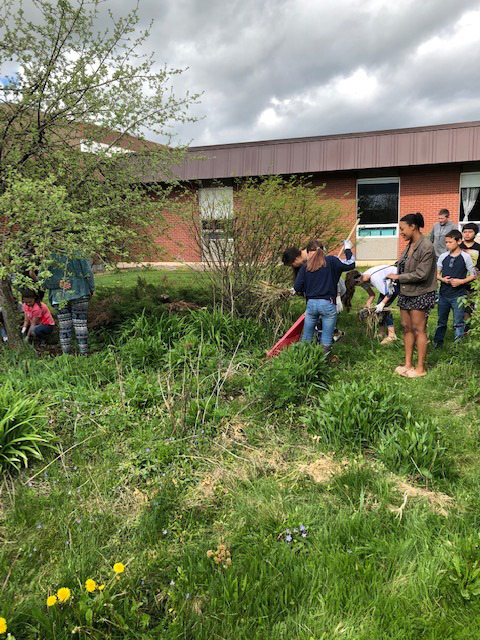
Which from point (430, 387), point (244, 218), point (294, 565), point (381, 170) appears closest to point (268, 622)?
point (294, 565)

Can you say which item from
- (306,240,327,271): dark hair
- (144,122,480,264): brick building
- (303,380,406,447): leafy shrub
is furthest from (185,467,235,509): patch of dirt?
(144,122,480,264): brick building

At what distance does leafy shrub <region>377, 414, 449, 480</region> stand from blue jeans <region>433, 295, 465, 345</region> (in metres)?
2.72

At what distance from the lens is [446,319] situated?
553 centimetres

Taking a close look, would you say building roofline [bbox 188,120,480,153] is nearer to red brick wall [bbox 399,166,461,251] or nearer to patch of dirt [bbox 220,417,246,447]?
red brick wall [bbox 399,166,461,251]

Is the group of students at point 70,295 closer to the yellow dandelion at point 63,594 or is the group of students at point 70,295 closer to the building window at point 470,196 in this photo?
the yellow dandelion at point 63,594

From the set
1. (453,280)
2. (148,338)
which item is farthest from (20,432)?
(453,280)

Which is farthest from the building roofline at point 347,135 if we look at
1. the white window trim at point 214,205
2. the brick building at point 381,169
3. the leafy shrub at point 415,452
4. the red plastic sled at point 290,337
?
the leafy shrub at point 415,452

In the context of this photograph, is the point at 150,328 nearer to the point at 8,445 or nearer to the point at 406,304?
the point at 8,445

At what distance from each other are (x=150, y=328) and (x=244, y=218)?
2.02m

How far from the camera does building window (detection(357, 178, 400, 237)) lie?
50.8 ft

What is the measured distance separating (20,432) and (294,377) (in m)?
2.20

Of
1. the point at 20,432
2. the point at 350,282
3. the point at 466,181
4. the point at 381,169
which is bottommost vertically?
the point at 20,432

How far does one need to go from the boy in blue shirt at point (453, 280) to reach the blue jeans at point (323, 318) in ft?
5.34

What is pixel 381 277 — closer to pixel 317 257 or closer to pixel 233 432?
pixel 317 257
